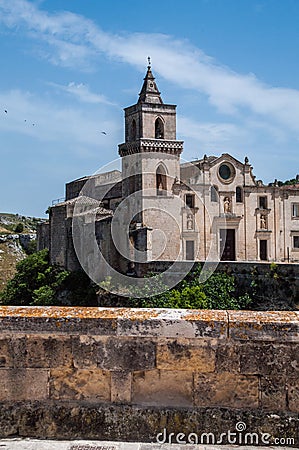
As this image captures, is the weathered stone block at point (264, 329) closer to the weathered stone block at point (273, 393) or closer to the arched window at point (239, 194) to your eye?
the weathered stone block at point (273, 393)

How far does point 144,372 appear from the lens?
4113 mm

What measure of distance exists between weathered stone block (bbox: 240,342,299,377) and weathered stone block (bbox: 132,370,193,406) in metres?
0.42

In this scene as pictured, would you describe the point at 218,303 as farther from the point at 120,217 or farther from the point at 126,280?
the point at 120,217

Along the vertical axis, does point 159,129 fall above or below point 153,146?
above

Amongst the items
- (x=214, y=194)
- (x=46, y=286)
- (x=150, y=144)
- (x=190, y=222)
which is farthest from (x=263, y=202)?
(x=46, y=286)

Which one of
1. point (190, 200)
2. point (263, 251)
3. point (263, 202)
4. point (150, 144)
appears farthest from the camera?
point (263, 202)

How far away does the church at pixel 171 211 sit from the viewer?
40188 mm

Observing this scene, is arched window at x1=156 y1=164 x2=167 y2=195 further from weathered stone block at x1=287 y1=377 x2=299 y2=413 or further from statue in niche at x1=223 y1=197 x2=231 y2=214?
weathered stone block at x1=287 y1=377 x2=299 y2=413

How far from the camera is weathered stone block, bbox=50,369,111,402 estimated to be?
4.11 metres

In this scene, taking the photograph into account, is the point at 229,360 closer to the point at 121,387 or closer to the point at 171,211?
the point at 121,387

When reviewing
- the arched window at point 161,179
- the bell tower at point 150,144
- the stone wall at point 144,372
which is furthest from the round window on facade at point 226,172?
the stone wall at point 144,372

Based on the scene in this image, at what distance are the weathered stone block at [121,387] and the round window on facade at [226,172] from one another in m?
40.1

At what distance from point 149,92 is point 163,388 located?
137 feet

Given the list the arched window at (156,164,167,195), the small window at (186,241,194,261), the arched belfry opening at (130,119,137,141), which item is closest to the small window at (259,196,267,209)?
the small window at (186,241,194,261)
